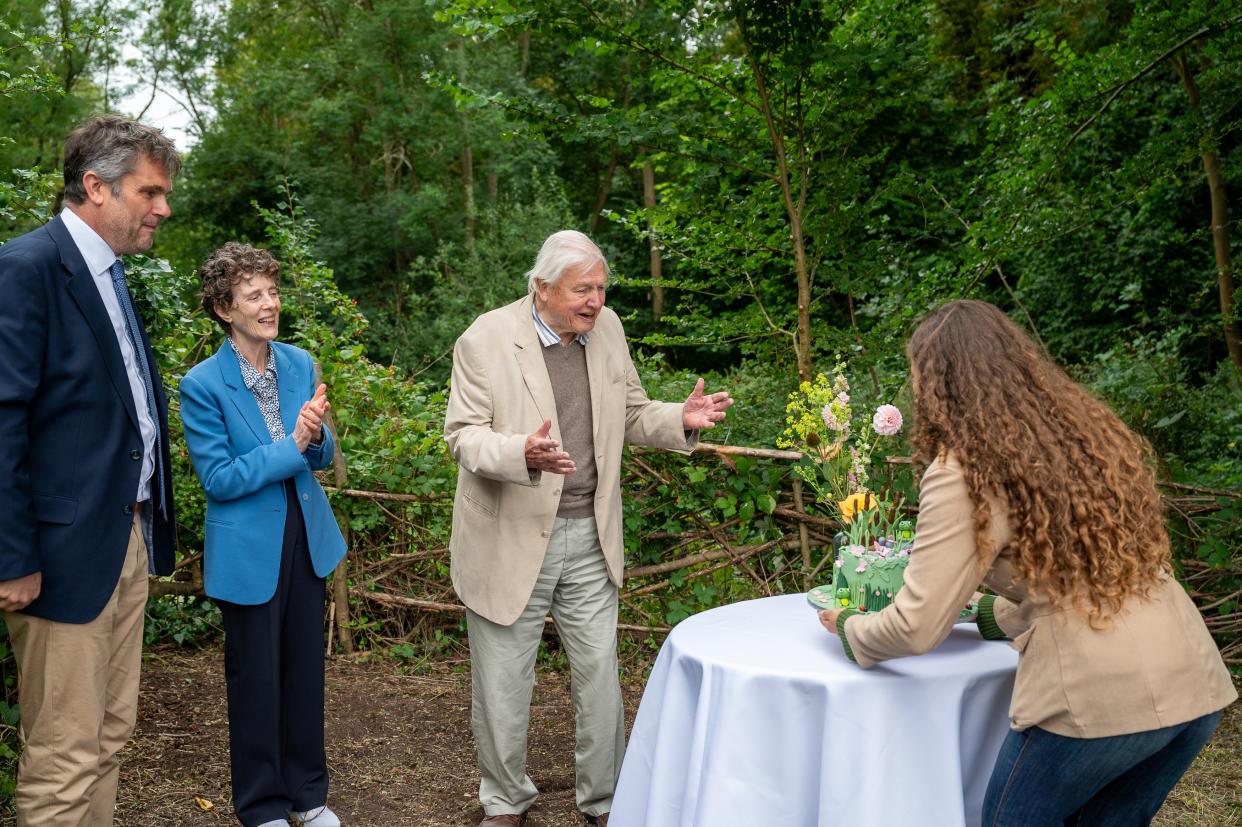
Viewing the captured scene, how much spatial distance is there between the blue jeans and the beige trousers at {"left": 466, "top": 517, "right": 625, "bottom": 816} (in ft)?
4.83

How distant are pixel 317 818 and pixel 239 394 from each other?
4.73 feet

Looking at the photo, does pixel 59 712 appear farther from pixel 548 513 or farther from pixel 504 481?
pixel 548 513

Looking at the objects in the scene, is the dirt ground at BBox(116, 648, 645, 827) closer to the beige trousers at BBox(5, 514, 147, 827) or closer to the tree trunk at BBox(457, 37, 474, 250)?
the beige trousers at BBox(5, 514, 147, 827)

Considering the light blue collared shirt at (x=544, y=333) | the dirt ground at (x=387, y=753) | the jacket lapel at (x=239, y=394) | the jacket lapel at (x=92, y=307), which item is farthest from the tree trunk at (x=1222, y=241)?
the jacket lapel at (x=92, y=307)

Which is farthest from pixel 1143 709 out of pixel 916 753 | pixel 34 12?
pixel 34 12

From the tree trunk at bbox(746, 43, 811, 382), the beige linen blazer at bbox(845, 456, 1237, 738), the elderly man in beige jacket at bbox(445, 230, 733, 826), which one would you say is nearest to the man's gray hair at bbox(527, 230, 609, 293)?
the elderly man in beige jacket at bbox(445, 230, 733, 826)

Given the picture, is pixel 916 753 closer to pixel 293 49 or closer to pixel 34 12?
pixel 34 12

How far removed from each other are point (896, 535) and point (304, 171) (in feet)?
58.1

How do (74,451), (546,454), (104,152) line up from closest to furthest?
(74,451), (104,152), (546,454)

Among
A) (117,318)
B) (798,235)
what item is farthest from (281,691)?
(798,235)

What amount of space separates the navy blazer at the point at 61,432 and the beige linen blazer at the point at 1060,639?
6.18ft

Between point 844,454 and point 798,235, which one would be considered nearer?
point 844,454

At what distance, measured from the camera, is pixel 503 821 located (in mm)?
3258

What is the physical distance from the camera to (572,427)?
3.25 m
